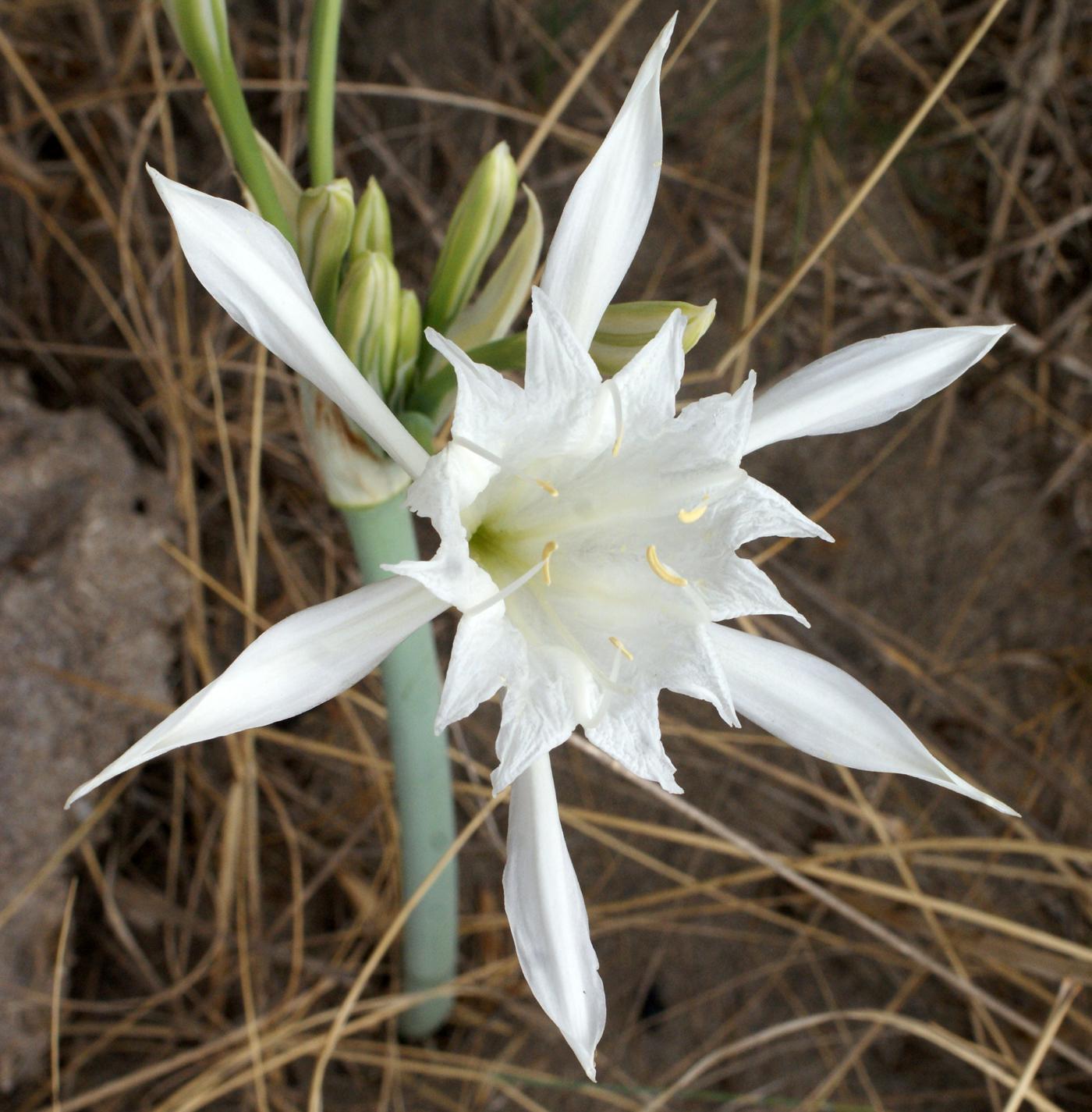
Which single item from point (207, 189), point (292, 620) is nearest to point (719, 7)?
point (207, 189)

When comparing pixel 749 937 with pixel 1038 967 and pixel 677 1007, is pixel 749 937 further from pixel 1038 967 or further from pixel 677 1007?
pixel 1038 967

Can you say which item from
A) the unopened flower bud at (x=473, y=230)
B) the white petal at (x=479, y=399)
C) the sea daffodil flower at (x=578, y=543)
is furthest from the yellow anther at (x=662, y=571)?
the unopened flower bud at (x=473, y=230)

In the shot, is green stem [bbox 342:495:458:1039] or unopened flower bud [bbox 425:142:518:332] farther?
green stem [bbox 342:495:458:1039]

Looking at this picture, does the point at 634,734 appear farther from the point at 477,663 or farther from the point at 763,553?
the point at 763,553

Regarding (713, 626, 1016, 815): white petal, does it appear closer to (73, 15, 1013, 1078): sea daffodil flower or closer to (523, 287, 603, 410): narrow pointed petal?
(73, 15, 1013, 1078): sea daffodil flower

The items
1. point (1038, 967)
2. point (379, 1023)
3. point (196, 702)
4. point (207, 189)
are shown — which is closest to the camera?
point (196, 702)

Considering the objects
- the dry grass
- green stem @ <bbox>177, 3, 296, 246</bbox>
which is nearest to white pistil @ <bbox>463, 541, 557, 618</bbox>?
green stem @ <bbox>177, 3, 296, 246</bbox>

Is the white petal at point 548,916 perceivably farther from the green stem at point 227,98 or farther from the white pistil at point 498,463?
the green stem at point 227,98
